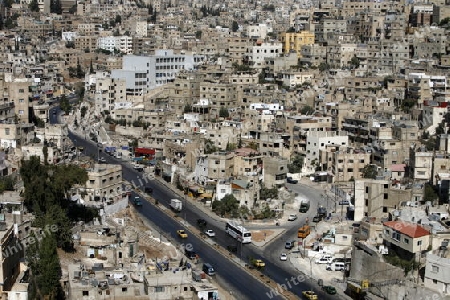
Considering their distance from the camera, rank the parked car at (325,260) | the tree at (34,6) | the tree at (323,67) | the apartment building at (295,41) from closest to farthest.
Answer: the parked car at (325,260) → the tree at (323,67) → the apartment building at (295,41) → the tree at (34,6)

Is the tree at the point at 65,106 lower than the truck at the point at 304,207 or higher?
higher

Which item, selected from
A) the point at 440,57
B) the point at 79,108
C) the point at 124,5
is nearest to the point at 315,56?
the point at 440,57

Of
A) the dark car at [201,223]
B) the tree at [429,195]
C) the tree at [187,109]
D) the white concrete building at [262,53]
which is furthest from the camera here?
the white concrete building at [262,53]

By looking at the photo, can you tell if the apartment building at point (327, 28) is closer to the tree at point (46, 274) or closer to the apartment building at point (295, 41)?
the apartment building at point (295, 41)

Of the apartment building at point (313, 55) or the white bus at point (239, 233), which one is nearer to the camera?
the white bus at point (239, 233)

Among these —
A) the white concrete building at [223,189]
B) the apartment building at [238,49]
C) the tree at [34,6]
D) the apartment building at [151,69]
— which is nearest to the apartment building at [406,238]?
the white concrete building at [223,189]

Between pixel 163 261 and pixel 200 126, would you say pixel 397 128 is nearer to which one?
pixel 200 126
